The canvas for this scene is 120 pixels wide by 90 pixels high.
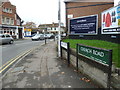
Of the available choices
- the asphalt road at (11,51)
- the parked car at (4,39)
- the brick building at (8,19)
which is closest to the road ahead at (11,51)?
the asphalt road at (11,51)

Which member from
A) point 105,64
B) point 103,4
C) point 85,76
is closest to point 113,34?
point 85,76

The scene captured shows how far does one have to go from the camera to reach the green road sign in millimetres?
3600

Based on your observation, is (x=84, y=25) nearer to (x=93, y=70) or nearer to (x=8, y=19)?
(x=93, y=70)

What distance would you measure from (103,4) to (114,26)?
7.85 metres

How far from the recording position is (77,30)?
1397 centimetres

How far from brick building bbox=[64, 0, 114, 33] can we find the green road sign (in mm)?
11899

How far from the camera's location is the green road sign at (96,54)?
142 inches

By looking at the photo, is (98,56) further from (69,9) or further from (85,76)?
(69,9)

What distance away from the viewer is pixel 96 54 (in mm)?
4156

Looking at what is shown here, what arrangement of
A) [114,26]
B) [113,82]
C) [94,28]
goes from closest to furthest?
[113,82] → [114,26] → [94,28]

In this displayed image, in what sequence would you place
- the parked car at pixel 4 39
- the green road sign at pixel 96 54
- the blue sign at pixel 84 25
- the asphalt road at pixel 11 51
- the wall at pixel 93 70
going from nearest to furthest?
the green road sign at pixel 96 54 < the wall at pixel 93 70 < the asphalt road at pixel 11 51 < the blue sign at pixel 84 25 < the parked car at pixel 4 39

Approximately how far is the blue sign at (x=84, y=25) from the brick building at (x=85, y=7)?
144 inches

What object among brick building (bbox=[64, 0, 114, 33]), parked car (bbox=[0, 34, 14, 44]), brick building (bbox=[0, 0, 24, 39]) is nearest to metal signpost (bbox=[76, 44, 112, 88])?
brick building (bbox=[64, 0, 114, 33])

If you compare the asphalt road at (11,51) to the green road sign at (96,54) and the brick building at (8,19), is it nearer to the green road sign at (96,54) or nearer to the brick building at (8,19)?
the green road sign at (96,54)
